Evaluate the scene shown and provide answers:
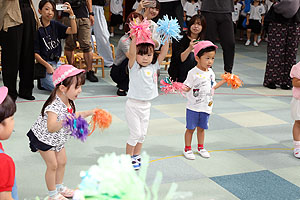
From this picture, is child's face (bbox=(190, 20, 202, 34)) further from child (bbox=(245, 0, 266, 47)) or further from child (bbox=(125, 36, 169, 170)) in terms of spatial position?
child (bbox=(245, 0, 266, 47))

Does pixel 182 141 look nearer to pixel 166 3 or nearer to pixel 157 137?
pixel 157 137

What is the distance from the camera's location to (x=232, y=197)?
4090 mm

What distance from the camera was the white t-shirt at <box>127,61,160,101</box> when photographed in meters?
4.42

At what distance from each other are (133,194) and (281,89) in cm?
734

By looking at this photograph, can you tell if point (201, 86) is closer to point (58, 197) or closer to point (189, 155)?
point (189, 155)

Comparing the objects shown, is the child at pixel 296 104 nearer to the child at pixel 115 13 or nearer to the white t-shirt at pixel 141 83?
the white t-shirt at pixel 141 83

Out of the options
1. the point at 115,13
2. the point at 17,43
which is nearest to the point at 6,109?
the point at 17,43

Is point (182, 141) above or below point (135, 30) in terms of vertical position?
below

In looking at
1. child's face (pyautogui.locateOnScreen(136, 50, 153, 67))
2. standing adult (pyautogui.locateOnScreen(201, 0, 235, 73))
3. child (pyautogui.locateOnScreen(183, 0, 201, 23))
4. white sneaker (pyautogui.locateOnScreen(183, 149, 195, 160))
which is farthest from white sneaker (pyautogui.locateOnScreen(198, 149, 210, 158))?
child (pyautogui.locateOnScreen(183, 0, 201, 23))

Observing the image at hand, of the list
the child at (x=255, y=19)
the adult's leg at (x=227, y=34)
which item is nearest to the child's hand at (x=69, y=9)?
the adult's leg at (x=227, y=34)

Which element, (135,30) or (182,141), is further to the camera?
(182,141)

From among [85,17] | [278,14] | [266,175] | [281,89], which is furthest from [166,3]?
[266,175]

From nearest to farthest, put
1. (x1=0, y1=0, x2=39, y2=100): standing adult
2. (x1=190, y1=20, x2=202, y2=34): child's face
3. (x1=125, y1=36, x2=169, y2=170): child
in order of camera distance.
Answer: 1. (x1=125, y1=36, x2=169, y2=170): child
2. (x1=190, y1=20, x2=202, y2=34): child's face
3. (x1=0, y1=0, x2=39, y2=100): standing adult

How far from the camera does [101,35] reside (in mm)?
9234
